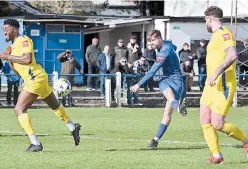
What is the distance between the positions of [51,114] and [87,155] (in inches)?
451

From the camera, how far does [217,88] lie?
11.4 metres

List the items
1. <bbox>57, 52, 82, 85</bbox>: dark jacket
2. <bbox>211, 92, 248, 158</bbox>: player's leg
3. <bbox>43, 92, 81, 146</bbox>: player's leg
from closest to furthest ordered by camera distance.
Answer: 1. <bbox>211, 92, 248, 158</bbox>: player's leg
2. <bbox>43, 92, 81, 146</bbox>: player's leg
3. <bbox>57, 52, 82, 85</bbox>: dark jacket

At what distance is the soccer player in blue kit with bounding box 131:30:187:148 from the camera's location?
14.2 meters

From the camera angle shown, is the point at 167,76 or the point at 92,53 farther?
the point at 92,53

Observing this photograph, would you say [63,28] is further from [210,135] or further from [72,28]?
[210,135]

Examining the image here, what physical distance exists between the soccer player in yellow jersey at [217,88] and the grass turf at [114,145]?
432 millimetres

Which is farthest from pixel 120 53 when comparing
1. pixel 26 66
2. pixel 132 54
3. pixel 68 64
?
pixel 26 66

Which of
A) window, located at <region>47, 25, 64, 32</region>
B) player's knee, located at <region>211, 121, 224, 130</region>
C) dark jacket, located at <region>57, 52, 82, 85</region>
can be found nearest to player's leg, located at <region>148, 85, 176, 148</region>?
player's knee, located at <region>211, 121, 224, 130</region>

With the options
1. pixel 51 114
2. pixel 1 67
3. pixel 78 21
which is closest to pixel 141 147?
pixel 51 114

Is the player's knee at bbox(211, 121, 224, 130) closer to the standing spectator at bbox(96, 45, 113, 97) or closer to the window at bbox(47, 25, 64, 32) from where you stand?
the standing spectator at bbox(96, 45, 113, 97)

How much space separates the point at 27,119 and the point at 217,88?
3.30 metres

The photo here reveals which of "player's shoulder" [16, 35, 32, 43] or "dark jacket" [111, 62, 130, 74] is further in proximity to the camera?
"dark jacket" [111, 62, 130, 74]

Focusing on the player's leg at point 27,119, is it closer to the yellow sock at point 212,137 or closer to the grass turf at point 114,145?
the grass turf at point 114,145

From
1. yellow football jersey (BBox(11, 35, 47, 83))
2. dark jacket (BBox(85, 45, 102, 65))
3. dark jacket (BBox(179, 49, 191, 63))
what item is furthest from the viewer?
dark jacket (BBox(179, 49, 191, 63))
